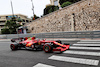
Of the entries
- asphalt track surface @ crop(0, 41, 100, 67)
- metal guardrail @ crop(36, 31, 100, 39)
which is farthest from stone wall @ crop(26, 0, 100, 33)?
asphalt track surface @ crop(0, 41, 100, 67)

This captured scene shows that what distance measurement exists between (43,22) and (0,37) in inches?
466

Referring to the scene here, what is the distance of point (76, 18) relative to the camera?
63.9ft

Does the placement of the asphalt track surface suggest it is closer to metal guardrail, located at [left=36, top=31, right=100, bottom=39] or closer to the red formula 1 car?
the red formula 1 car

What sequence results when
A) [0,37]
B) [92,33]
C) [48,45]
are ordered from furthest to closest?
[0,37], [92,33], [48,45]

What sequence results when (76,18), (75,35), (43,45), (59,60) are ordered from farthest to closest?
(76,18) → (75,35) → (43,45) → (59,60)

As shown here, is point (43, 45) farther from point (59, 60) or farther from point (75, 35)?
point (75, 35)

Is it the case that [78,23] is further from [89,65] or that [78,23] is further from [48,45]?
[89,65]

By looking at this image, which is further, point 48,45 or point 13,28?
point 13,28

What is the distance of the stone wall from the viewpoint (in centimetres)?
1708

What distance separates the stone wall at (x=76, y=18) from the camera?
56.0 ft

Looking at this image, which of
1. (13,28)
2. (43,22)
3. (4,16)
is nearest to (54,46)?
(43,22)

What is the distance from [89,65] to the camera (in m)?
3.52

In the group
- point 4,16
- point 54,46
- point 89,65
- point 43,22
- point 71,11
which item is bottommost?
point 89,65

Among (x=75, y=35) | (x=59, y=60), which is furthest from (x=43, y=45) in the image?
(x=75, y=35)
